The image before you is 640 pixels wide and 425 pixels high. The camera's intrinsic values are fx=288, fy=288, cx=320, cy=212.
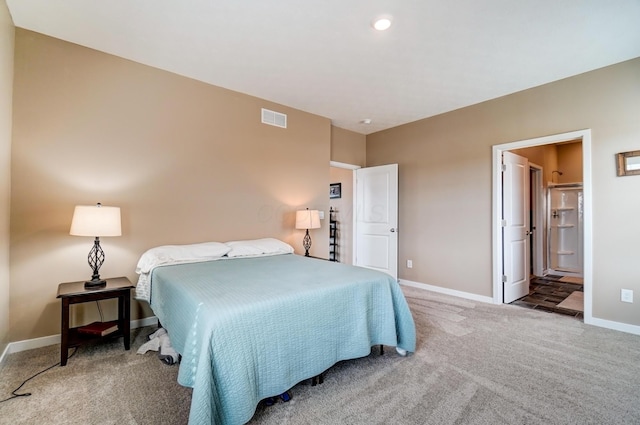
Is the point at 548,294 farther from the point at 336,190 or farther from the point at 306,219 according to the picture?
the point at 336,190

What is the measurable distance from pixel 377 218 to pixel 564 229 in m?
4.08

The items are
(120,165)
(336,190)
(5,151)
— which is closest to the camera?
(5,151)

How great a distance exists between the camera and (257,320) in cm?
152

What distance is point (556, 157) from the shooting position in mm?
5777

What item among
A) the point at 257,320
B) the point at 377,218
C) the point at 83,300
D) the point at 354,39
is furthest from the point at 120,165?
the point at 377,218

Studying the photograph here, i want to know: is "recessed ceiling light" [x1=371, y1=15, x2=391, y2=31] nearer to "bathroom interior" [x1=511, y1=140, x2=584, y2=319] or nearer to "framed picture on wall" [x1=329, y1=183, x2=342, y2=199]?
"framed picture on wall" [x1=329, y1=183, x2=342, y2=199]

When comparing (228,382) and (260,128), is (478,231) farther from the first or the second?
(228,382)

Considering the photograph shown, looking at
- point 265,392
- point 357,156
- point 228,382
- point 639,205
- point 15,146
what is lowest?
point 265,392

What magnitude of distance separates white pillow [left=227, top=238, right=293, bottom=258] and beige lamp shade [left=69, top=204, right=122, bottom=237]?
3.53 ft

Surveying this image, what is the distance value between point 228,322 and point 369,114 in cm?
362

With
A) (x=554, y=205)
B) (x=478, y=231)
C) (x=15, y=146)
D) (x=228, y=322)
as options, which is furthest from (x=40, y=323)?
(x=554, y=205)

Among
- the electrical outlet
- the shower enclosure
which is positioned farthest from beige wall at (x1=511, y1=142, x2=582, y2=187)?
the electrical outlet

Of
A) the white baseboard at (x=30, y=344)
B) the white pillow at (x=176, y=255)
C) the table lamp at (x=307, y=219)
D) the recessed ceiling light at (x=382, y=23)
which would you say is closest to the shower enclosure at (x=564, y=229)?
the table lamp at (x=307, y=219)

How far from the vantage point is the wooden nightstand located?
209 cm
